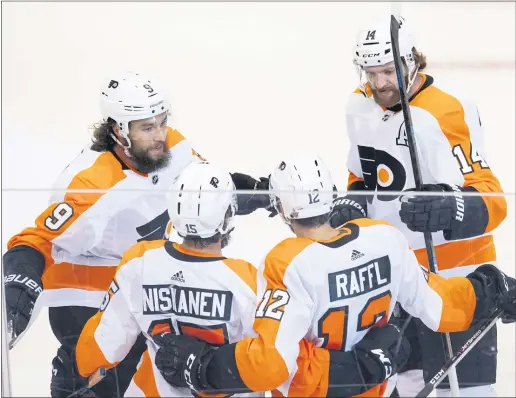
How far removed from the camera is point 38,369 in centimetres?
269

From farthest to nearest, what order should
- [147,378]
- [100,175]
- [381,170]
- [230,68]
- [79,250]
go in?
[230,68] < [381,170] < [100,175] < [79,250] < [147,378]

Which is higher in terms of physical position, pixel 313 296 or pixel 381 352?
pixel 313 296

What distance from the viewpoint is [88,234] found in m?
2.90

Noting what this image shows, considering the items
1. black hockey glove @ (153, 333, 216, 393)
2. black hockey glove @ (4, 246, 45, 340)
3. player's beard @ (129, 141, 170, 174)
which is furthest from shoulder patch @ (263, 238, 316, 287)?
player's beard @ (129, 141, 170, 174)

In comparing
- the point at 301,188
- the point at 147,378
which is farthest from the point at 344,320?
the point at 147,378

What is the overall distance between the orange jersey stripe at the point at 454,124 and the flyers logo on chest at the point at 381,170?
0.52 ft

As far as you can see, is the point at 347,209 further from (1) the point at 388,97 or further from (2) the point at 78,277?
(1) the point at 388,97

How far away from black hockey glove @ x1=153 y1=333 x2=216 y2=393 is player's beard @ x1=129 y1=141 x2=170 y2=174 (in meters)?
0.69

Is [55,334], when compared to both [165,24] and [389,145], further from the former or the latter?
[165,24]

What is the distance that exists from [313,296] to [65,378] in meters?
0.58

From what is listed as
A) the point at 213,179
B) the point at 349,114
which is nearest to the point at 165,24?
the point at 349,114

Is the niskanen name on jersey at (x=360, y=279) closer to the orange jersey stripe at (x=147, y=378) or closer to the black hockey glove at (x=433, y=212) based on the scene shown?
the black hockey glove at (x=433, y=212)

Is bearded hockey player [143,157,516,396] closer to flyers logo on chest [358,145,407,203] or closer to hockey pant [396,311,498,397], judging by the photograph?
hockey pant [396,311,498,397]

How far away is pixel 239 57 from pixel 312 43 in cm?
33
